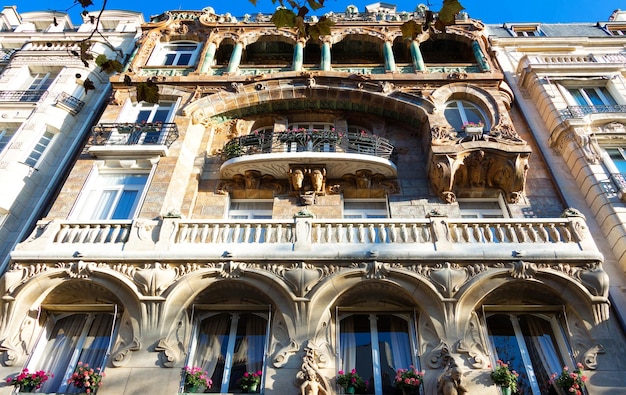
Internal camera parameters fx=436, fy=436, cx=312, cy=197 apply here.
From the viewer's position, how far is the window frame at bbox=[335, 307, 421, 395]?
8.66 m

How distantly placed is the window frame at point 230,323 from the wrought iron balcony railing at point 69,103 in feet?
34.0

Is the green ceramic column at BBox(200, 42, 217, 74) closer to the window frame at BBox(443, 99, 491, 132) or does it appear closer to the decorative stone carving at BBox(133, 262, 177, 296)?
the window frame at BBox(443, 99, 491, 132)

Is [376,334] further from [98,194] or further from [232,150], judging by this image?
[98,194]

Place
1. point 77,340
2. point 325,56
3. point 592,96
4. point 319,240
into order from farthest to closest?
point 325,56
point 592,96
point 319,240
point 77,340

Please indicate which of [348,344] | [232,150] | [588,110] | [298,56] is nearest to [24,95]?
[232,150]

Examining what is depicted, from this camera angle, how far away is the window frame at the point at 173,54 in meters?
17.6

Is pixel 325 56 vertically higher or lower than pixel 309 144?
higher

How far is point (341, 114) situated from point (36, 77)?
500 inches

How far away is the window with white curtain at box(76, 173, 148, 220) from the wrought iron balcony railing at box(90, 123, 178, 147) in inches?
44.6

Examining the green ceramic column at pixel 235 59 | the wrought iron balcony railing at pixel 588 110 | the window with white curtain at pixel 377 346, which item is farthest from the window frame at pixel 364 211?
the green ceramic column at pixel 235 59

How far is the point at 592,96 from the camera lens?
15.7 meters

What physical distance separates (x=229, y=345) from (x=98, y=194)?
6.29 m

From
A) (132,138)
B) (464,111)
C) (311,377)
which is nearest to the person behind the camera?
(311,377)

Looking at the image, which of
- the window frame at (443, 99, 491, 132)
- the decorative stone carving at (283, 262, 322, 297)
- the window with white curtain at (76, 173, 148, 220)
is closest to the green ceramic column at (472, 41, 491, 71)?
the window frame at (443, 99, 491, 132)
